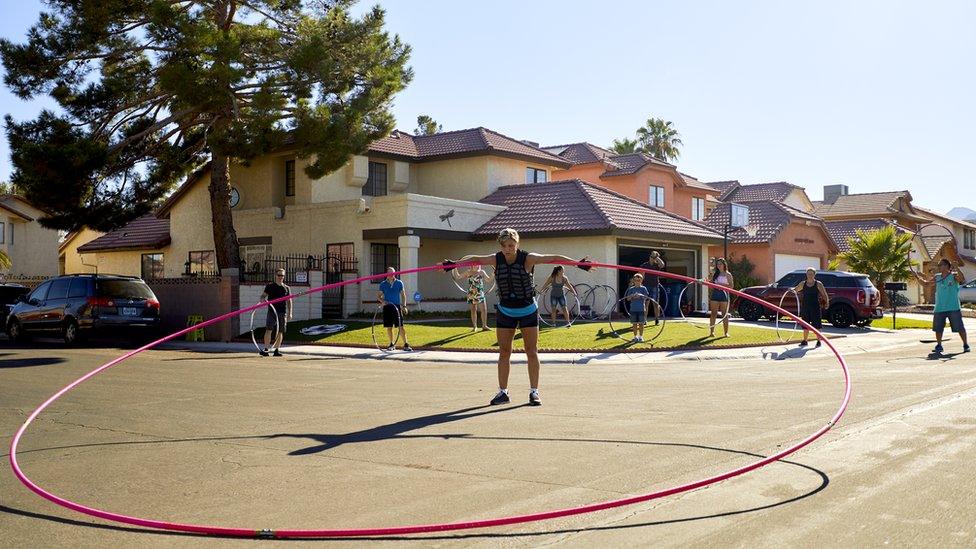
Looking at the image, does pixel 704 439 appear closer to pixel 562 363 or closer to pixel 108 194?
pixel 562 363

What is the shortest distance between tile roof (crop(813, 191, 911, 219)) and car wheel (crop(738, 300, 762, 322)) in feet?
113

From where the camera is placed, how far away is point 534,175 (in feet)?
124

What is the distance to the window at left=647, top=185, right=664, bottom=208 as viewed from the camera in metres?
41.7

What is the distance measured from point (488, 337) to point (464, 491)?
15900 millimetres

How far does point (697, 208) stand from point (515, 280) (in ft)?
123

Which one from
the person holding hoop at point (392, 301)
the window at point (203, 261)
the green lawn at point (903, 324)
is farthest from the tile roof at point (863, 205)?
the person holding hoop at point (392, 301)

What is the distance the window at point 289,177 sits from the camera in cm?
3534

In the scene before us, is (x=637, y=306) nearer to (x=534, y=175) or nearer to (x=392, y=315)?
(x=392, y=315)

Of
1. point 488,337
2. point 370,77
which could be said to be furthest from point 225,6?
point 488,337

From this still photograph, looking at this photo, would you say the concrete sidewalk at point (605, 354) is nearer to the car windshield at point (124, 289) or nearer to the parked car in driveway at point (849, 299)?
the car windshield at point (124, 289)

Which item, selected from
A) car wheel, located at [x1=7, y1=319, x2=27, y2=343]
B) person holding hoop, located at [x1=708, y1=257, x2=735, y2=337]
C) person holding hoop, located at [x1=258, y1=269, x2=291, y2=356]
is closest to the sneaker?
person holding hoop, located at [x1=258, y1=269, x2=291, y2=356]

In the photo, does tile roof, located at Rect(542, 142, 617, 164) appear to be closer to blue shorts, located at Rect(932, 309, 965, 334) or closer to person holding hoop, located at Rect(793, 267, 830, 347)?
person holding hoop, located at Rect(793, 267, 830, 347)

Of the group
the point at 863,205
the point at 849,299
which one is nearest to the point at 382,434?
the point at 849,299

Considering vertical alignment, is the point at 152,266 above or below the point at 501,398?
above
